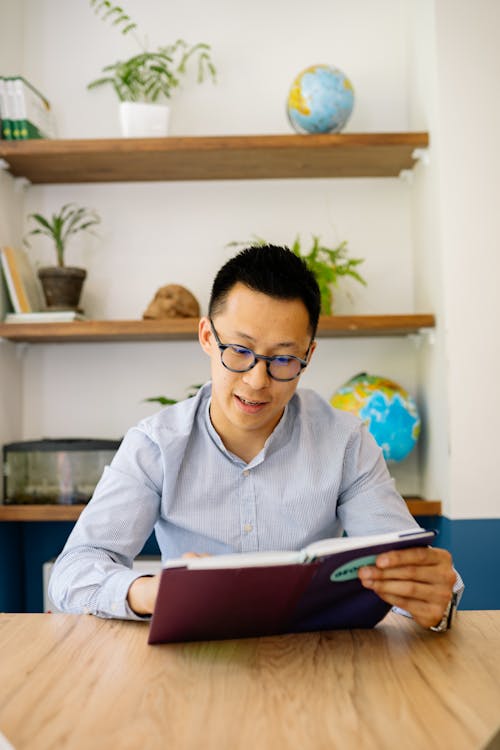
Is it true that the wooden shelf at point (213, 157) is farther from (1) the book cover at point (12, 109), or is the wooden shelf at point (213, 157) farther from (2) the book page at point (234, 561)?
(2) the book page at point (234, 561)

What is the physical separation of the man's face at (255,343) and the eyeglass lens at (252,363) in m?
0.01

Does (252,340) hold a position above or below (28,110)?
below

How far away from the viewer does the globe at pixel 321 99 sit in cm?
278

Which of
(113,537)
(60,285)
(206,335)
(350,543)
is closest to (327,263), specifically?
(60,285)

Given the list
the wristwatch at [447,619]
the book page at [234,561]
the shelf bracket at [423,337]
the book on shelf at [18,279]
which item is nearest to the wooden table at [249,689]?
A: the wristwatch at [447,619]

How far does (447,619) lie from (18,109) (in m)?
2.31

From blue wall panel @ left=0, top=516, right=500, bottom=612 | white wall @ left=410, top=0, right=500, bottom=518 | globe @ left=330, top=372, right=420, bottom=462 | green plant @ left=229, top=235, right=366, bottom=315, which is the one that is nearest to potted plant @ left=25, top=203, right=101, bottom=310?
green plant @ left=229, top=235, right=366, bottom=315

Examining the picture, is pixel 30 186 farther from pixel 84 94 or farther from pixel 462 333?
pixel 462 333

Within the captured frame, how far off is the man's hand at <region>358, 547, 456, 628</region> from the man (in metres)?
0.19

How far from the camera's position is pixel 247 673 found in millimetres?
1011

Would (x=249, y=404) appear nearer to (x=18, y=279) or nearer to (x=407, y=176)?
(x=18, y=279)

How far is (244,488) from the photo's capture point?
5.18ft

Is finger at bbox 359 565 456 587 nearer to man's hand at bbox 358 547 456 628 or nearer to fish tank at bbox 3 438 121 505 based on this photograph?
man's hand at bbox 358 547 456 628

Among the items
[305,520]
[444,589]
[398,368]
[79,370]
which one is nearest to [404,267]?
[398,368]
